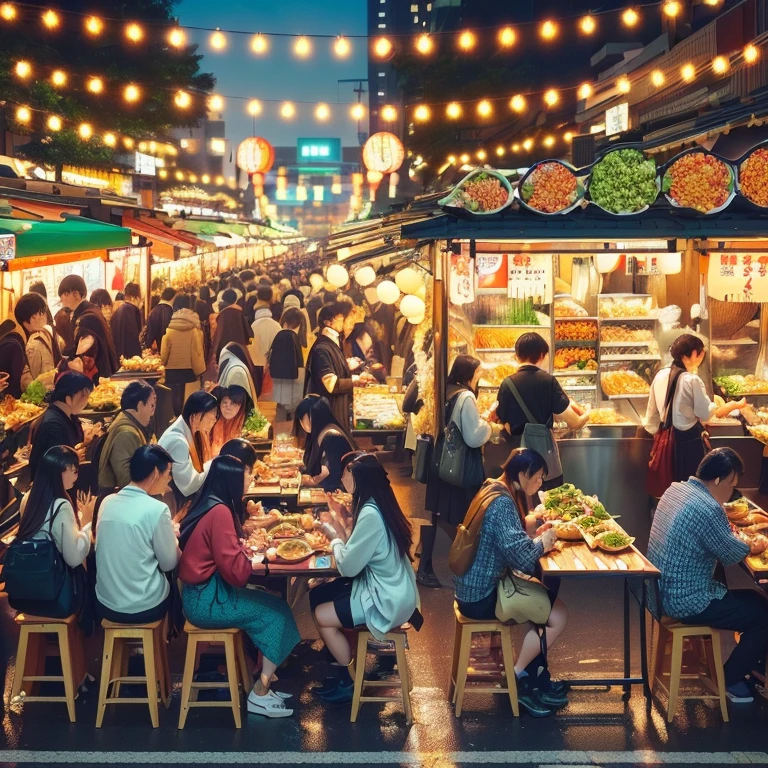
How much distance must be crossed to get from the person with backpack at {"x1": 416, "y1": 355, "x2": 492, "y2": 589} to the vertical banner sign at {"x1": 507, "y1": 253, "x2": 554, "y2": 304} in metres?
1.79

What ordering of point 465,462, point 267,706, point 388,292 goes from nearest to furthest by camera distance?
1. point 267,706
2. point 465,462
3. point 388,292

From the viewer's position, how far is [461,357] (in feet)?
29.4

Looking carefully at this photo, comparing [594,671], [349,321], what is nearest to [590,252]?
[349,321]

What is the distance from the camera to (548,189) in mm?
9352

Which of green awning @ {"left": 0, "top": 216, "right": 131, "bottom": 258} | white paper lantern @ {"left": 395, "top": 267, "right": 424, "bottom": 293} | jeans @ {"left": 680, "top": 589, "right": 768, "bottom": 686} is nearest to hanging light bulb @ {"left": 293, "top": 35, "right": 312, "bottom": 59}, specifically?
white paper lantern @ {"left": 395, "top": 267, "right": 424, "bottom": 293}

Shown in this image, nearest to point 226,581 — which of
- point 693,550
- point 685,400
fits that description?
point 693,550

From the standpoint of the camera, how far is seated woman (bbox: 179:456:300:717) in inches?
256

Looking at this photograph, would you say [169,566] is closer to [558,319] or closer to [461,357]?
[461,357]

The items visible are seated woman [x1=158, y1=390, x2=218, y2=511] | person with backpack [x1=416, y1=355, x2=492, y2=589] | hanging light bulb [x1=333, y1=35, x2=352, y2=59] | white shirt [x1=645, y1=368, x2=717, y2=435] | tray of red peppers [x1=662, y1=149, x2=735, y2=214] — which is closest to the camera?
seated woman [x1=158, y1=390, x2=218, y2=511]

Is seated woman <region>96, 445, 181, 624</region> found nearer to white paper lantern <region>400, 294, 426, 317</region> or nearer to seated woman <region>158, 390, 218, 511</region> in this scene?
seated woman <region>158, 390, 218, 511</region>

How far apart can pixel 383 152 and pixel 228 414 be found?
11574 millimetres

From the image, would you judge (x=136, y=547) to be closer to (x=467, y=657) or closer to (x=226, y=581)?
(x=226, y=581)

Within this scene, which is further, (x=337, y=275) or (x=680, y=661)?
A: (x=337, y=275)

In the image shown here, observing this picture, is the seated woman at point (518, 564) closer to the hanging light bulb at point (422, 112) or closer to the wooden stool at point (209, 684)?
the wooden stool at point (209, 684)
